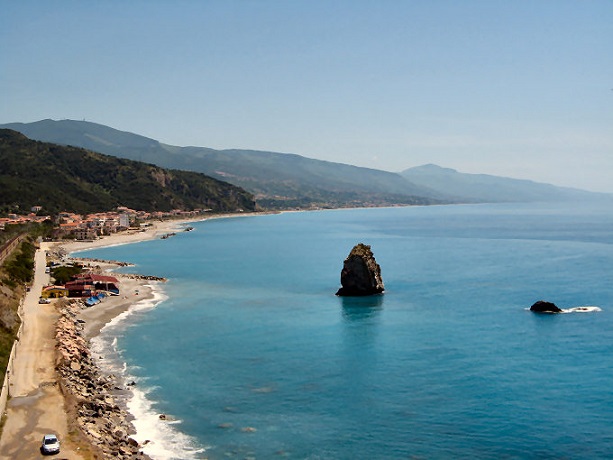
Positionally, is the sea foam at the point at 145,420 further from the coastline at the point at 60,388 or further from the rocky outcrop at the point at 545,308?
the rocky outcrop at the point at 545,308

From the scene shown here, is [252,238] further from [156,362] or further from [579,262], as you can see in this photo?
[156,362]

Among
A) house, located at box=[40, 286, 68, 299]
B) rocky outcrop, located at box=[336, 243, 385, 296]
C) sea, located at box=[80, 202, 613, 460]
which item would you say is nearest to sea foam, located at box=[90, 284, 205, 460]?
sea, located at box=[80, 202, 613, 460]

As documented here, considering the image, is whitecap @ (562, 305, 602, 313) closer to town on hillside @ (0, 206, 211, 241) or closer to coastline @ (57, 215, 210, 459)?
coastline @ (57, 215, 210, 459)

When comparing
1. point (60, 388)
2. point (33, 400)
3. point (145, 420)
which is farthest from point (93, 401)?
point (145, 420)

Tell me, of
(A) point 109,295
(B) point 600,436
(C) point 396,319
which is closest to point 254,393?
(B) point 600,436

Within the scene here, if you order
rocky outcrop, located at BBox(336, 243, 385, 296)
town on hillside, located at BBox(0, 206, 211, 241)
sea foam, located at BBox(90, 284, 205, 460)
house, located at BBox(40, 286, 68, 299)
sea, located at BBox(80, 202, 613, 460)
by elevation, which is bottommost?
sea foam, located at BBox(90, 284, 205, 460)

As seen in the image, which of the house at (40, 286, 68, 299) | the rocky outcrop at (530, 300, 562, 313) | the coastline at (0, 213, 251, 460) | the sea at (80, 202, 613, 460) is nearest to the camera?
the coastline at (0, 213, 251, 460)
